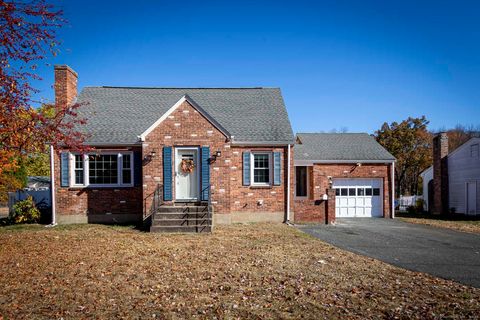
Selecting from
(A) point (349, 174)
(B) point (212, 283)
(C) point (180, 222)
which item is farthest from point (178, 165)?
(A) point (349, 174)

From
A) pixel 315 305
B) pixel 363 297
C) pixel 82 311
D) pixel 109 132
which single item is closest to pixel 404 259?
Result: pixel 363 297

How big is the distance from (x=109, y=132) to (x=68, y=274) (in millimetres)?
9944

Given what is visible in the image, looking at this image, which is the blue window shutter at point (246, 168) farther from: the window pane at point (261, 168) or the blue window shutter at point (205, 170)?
the blue window shutter at point (205, 170)

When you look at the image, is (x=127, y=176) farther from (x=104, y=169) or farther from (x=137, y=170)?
(x=104, y=169)

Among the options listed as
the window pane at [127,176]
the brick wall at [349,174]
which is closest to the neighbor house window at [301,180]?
the brick wall at [349,174]

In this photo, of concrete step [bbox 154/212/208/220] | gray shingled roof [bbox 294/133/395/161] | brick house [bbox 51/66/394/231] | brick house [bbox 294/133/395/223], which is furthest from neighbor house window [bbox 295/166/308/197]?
concrete step [bbox 154/212/208/220]

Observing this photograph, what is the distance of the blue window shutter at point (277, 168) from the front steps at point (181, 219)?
12.8 ft

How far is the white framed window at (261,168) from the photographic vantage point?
1656cm

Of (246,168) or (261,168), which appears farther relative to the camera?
(261,168)

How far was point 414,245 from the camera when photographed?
38.4 ft

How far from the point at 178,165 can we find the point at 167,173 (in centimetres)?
62

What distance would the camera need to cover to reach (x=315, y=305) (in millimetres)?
5957

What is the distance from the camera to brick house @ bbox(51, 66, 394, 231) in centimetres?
1499

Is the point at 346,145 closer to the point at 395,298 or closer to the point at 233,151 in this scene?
the point at 233,151
